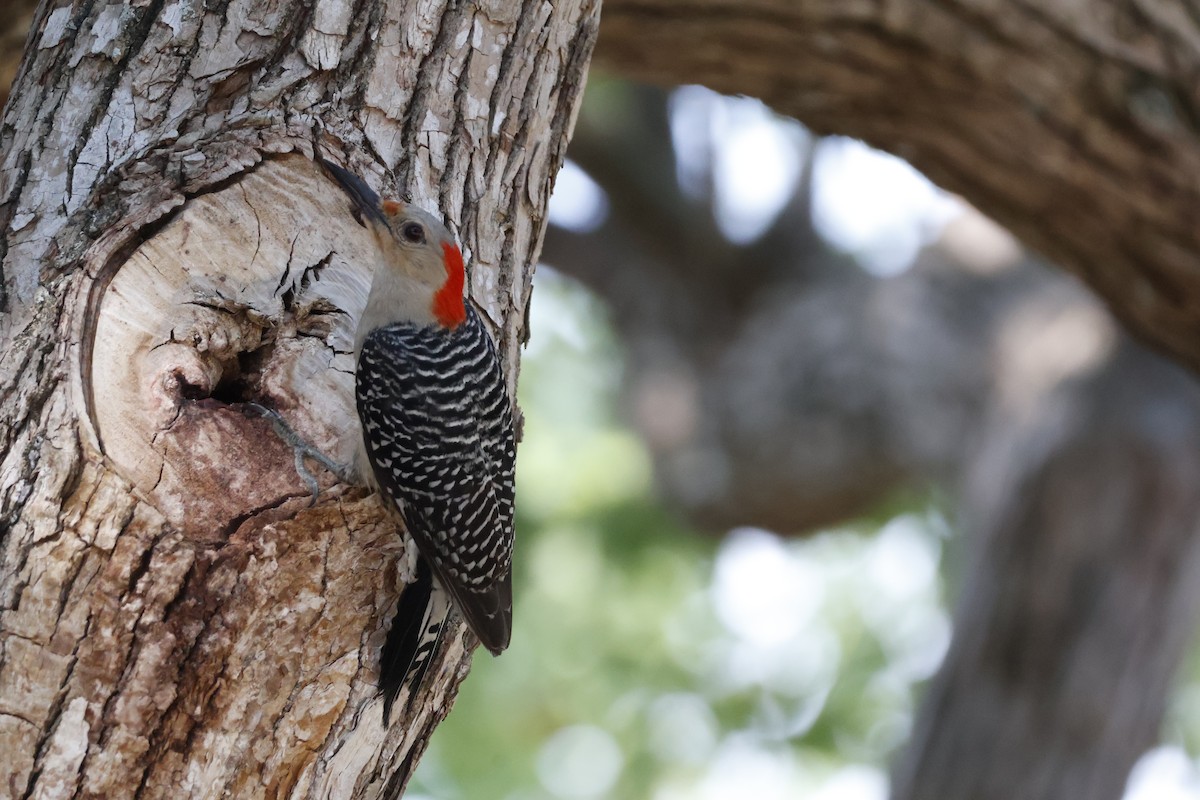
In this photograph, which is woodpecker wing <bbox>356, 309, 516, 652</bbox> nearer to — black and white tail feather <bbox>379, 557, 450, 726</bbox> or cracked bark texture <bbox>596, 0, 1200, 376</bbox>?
black and white tail feather <bbox>379, 557, 450, 726</bbox>

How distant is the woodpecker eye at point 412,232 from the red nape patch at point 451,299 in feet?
0.40

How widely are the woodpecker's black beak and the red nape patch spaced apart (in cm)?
32

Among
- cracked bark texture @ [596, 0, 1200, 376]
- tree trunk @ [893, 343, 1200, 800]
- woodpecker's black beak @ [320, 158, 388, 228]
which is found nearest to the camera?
woodpecker's black beak @ [320, 158, 388, 228]

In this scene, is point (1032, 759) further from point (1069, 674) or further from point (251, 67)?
point (251, 67)

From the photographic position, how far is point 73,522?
207 centimetres

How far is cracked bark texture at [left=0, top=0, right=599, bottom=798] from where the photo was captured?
6.78 feet

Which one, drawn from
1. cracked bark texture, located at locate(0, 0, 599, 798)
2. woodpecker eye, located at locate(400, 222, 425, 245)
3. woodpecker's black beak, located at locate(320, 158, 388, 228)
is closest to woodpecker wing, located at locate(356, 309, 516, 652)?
cracked bark texture, located at locate(0, 0, 599, 798)

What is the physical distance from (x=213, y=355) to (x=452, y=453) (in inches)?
30.6

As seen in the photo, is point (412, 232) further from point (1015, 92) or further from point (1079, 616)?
point (1079, 616)

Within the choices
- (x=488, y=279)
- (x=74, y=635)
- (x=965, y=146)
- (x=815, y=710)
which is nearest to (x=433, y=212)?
(x=488, y=279)

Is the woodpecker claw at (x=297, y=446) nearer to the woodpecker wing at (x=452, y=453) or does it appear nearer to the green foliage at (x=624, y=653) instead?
the woodpecker wing at (x=452, y=453)

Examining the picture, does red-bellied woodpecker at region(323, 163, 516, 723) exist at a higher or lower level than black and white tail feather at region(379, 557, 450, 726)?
higher

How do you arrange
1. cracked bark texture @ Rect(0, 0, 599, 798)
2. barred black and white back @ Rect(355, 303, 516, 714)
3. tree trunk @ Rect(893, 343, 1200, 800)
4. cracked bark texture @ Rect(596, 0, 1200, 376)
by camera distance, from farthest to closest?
tree trunk @ Rect(893, 343, 1200, 800) → cracked bark texture @ Rect(596, 0, 1200, 376) → barred black and white back @ Rect(355, 303, 516, 714) → cracked bark texture @ Rect(0, 0, 599, 798)

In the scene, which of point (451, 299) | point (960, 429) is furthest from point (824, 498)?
point (451, 299)
